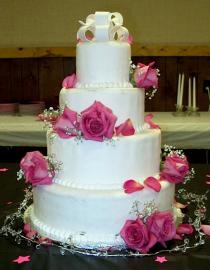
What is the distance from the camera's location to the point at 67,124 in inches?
50.6

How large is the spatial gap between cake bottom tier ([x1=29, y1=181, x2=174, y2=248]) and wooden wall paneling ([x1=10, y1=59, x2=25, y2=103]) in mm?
2358

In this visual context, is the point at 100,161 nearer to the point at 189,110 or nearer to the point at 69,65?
the point at 189,110

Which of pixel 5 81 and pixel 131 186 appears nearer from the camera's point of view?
pixel 131 186

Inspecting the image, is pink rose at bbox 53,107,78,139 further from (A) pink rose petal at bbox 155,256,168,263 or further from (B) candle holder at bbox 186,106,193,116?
(B) candle holder at bbox 186,106,193,116

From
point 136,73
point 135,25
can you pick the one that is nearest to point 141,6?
point 135,25

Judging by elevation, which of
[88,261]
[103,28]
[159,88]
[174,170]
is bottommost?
[88,261]

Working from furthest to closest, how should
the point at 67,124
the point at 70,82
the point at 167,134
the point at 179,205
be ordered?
the point at 167,134 < the point at 179,205 < the point at 70,82 < the point at 67,124

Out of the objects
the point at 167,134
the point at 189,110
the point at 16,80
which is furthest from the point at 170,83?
the point at 16,80

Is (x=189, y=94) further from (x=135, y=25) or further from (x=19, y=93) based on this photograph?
(x=19, y=93)

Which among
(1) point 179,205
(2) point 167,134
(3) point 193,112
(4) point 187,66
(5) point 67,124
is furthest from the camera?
(4) point 187,66

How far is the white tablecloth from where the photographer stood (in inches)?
108

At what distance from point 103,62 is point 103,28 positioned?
0.11 m

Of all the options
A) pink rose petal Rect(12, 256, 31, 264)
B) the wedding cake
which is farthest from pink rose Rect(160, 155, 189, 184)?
pink rose petal Rect(12, 256, 31, 264)

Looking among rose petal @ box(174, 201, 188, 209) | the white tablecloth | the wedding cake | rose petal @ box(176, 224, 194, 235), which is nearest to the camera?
the wedding cake
